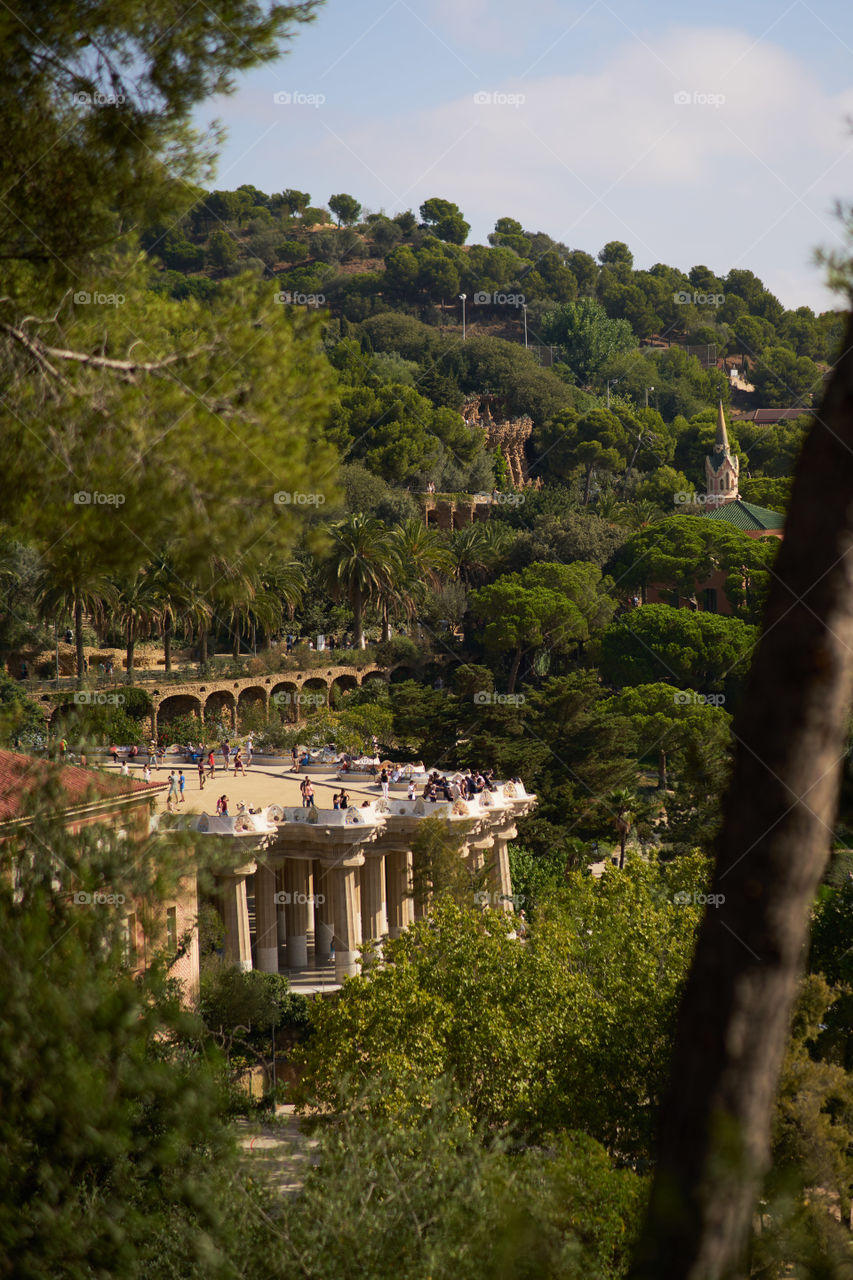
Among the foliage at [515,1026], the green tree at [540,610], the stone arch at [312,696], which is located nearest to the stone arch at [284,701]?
the stone arch at [312,696]

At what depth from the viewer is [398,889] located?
1658 inches

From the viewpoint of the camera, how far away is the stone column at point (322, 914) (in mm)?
38844

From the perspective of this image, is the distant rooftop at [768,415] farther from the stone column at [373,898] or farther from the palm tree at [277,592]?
the stone column at [373,898]

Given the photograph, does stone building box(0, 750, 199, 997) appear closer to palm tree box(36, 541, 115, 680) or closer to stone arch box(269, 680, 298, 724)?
palm tree box(36, 541, 115, 680)

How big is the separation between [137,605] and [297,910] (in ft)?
82.0

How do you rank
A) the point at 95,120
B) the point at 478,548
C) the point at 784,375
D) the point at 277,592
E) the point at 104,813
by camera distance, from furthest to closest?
1. the point at 784,375
2. the point at 478,548
3. the point at 277,592
4. the point at 104,813
5. the point at 95,120

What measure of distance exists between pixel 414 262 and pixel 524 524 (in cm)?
7512

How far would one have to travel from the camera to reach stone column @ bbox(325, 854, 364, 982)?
1491 inches

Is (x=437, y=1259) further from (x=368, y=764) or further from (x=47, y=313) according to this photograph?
(x=368, y=764)

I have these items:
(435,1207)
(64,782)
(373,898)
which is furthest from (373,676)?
(435,1207)

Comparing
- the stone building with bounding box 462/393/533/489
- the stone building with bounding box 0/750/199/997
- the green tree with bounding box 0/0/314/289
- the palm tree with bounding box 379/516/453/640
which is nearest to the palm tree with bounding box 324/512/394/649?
the palm tree with bounding box 379/516/453/640

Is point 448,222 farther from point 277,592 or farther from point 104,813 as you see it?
point 104,813

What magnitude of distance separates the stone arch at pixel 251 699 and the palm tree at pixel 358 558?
308 inches

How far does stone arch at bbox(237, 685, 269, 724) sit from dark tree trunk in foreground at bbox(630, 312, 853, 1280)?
60.0 m
